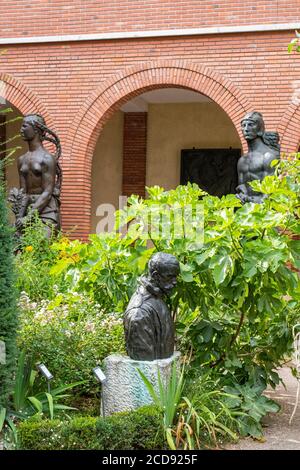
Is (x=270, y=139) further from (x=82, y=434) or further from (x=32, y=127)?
(x=82, y=434)

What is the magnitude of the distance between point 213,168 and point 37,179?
527cm

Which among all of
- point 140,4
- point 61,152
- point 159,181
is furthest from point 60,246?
point 159,181

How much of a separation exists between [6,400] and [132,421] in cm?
94

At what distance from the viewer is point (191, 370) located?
5668mm

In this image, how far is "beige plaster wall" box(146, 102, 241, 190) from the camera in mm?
16438

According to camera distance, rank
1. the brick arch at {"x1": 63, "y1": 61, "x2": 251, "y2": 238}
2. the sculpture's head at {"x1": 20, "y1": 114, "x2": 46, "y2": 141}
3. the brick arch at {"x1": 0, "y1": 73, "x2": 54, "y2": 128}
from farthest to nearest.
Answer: the brick arch at {"x1": 0, "y1": 73, "x2": 54, "y2": 128} → the brick arch at {"x1": 63, "y1": 61, "x2": 251, "y2": 238} → the sculpture's head at {"x1": 20, "y1": 114, "x2": 46, "y2": 141}

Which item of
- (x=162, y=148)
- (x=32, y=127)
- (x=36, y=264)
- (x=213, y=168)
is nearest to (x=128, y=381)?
(x=36, y=264)

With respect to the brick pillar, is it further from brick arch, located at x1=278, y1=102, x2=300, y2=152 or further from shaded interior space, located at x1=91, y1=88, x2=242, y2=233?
brick arch, located at x1=278, y1=102, x2=300, y2=152

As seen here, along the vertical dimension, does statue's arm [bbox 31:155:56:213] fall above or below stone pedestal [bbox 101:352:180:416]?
above

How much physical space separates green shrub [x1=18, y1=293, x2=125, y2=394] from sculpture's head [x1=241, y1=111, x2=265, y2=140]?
4983 mm

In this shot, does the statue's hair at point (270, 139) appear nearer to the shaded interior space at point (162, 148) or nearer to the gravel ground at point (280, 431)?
the shaded interior space at point (162, 148)

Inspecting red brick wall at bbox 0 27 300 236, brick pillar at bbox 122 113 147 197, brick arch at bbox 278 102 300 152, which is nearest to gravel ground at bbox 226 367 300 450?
brick arch at bbox 278 102 300 152

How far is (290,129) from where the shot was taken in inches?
476
